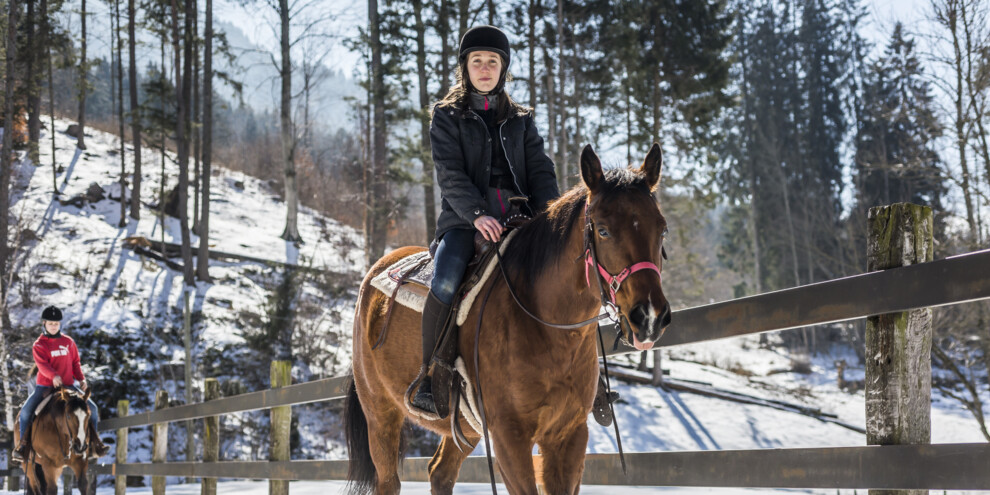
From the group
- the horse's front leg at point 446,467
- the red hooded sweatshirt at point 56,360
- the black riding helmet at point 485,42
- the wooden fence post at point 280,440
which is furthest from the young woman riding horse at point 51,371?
the black riding helmet at point 485,42

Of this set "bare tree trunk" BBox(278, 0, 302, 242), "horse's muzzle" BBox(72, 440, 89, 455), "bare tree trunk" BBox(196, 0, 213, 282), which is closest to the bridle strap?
"horse's muzzle" BBox(72, 440, 89, 455)

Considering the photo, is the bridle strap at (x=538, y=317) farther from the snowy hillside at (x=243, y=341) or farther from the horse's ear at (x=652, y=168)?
the snowy hillside at (x=243, y=341)

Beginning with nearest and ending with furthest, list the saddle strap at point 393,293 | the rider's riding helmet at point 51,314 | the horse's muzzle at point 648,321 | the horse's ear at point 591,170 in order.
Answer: the horse's muzzle at point 648,321 < the horse's ear at point 591,170 < the saddle strap at point 393,293 < the rider's riding helmet at point 51,314

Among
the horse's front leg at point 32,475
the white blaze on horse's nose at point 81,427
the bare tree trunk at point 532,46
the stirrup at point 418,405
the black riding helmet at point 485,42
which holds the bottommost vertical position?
the horse's front leg at point 32,475

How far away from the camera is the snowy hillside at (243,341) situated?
18.1 metres

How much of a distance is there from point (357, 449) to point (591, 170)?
2870 mm

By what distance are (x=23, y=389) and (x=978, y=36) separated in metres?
21.6

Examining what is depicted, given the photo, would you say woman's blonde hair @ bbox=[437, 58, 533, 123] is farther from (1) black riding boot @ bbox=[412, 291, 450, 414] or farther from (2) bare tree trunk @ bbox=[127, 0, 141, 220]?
(2) bare tree trunk @ bbox=[127, 0, 141, 220]

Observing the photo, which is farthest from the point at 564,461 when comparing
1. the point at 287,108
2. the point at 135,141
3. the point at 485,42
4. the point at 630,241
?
the point at 135,141

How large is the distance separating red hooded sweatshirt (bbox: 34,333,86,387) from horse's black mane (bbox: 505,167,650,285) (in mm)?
8959

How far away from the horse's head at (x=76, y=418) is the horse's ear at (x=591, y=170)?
9381mm

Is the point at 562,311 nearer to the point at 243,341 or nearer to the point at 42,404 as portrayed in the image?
the point at 42,404

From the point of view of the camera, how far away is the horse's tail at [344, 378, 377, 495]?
4.91 meters

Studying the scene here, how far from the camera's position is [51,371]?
33.6ft
